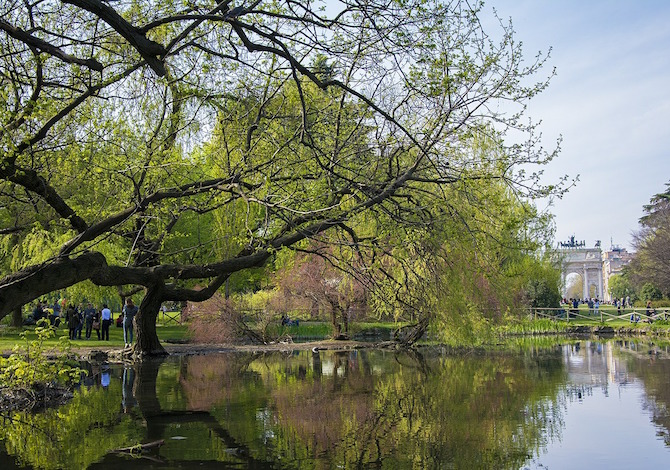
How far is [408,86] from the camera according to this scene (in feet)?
36.6

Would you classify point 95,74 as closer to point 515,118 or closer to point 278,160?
point 278,160

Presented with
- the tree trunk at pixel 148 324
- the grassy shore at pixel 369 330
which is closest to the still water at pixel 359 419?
the tree trunk at pixel 148 324

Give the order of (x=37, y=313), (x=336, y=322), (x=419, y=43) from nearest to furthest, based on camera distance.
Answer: (x=419, y=43) < (x=336, y=322) < (x=37, y=313)

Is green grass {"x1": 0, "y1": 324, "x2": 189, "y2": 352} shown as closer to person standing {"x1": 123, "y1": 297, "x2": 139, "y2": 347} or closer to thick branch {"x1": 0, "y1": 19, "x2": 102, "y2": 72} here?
person standing {"x1": 123, "y1": 297, "x2": 139, "y2": 347}

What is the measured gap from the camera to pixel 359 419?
1200 centimetres

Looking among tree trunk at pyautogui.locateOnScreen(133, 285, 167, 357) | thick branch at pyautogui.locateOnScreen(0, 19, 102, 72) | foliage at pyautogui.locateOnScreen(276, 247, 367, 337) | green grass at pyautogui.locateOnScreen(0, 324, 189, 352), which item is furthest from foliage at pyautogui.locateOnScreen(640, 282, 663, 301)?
thick branch at pyautogui.locateOnScreen(0, 19, 102, 72)

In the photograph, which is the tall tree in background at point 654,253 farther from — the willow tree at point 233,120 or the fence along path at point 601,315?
the willow tree at point 233,120

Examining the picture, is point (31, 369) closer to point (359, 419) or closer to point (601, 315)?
point (359, 419)

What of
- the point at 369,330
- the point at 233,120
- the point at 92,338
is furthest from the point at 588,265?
the point at 233,120

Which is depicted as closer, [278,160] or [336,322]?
[278,160]

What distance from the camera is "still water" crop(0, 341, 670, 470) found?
365 inches

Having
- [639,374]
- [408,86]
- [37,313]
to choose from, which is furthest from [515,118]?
[37,313]

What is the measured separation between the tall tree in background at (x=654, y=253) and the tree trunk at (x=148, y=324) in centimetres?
3722

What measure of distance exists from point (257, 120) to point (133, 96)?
2.52 metres
